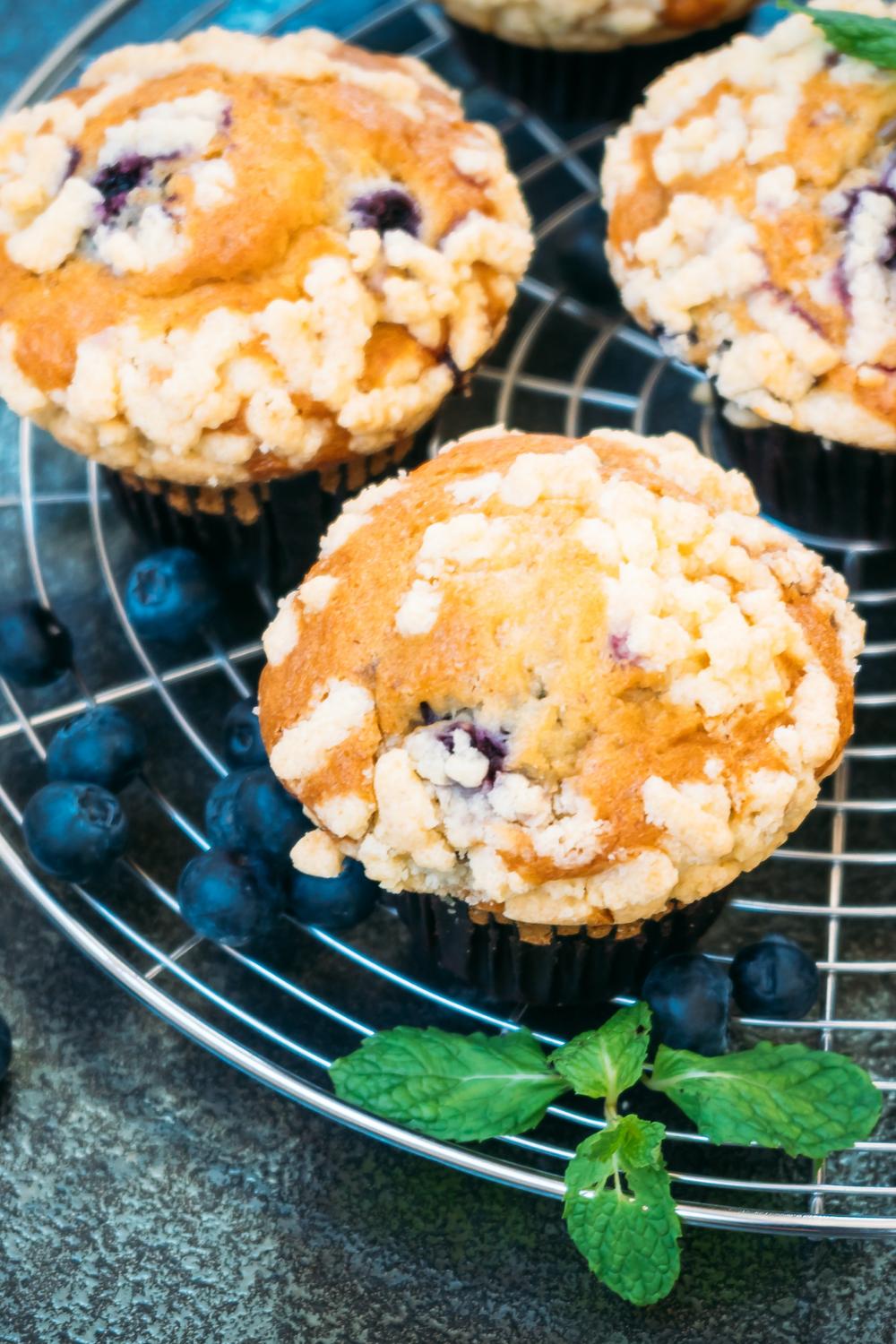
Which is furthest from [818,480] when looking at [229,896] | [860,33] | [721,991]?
[229,896]

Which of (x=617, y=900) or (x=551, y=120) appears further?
(x=551, y=120)

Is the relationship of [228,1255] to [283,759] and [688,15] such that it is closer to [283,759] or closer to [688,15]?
[283,759]

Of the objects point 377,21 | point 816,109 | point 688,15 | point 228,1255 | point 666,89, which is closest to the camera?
point 228,1255

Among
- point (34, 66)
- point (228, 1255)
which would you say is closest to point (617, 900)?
point (228, 1255)

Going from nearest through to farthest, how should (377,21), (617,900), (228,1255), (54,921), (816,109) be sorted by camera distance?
(617,900), (228,1255), (54,921), (816,109), (377,21)

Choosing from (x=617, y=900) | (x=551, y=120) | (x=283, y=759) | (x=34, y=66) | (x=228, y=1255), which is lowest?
(x=228, y=1255)

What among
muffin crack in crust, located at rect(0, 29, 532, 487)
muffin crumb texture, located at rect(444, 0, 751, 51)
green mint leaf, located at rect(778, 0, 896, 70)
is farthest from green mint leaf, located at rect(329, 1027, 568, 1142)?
muffin crumb texture, located at rect(444, 0, 751, 51)

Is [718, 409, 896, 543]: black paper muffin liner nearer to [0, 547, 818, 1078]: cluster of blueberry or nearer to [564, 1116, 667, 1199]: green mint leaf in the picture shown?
[0, 547, 818, 1078]: cluster of blueberry

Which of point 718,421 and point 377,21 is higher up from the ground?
point 377,21
